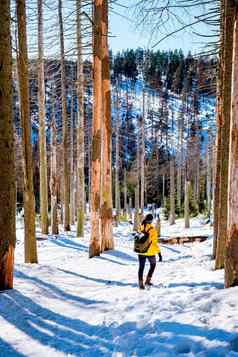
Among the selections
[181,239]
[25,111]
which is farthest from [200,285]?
[181,239]

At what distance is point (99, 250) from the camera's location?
1323cm

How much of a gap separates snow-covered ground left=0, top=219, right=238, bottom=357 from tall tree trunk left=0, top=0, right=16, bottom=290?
26.2 inches

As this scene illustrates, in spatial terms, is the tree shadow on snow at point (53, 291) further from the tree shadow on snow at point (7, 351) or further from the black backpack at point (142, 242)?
the tree shadow on snow at point (7, 351)

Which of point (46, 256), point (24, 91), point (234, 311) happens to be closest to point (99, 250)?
point (46, 256)

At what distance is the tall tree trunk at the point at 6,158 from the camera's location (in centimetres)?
747

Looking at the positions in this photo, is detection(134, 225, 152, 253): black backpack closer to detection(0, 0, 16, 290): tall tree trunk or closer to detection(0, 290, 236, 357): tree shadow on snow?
detection(0, 290, 236, 357): tree shadow on snow

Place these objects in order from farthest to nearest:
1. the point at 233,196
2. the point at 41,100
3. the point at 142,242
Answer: the point at 41,100, the point at 142,242, the point at 233,196

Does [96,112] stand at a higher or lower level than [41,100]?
lower

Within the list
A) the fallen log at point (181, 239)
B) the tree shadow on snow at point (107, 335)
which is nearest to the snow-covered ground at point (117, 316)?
the tree shadow on snow at point (107, 335)

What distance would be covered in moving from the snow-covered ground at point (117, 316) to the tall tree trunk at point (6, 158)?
0.67 metres

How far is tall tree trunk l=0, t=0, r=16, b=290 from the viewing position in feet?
24.5

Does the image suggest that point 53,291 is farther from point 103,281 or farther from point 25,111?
point 25,111

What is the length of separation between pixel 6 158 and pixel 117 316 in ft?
10.8

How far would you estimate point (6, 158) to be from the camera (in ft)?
24.7
